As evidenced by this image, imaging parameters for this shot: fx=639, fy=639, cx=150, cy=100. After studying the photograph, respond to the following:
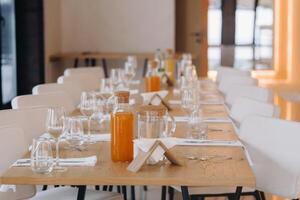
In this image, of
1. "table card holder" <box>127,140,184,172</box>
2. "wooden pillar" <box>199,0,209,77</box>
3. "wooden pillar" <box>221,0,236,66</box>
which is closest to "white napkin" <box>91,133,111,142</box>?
"table card holder" <box>127,140,184,172</box>

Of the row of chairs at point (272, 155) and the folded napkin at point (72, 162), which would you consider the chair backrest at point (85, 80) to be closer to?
the row of chairs at point (272, 155)

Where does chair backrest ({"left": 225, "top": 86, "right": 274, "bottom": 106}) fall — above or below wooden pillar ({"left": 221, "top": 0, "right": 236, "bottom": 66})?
below

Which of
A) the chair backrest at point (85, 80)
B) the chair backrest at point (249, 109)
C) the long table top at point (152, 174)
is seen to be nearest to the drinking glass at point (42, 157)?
the long table top at point (152, 174)

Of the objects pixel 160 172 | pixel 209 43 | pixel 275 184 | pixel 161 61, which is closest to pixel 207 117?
pixel 275 184

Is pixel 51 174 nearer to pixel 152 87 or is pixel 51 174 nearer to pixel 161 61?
pixel 152 87

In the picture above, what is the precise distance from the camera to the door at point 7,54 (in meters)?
7.30

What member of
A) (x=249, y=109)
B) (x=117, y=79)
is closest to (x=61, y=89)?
(x=117, y=79)

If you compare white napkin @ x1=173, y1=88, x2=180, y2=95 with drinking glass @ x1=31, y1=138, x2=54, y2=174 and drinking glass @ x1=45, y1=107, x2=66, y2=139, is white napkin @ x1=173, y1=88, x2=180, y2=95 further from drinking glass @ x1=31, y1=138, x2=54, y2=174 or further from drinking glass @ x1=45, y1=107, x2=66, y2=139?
drinking glass @ x1=31, y1=138, x2=54, y2=174

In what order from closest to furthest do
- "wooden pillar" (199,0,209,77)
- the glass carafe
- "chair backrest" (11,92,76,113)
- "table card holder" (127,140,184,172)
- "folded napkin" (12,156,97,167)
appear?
"table card holder" (127,140,184,172), "folded napkin" (12,156,97,167), the glass carafe, "chair backrest" (11,92,76,113), "wooden pillar" (199,0,209,77)

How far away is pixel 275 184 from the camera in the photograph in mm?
3289

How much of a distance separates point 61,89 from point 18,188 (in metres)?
2.28

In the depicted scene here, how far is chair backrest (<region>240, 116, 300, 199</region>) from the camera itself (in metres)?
3.21

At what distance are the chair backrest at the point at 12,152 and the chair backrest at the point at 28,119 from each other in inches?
12.6

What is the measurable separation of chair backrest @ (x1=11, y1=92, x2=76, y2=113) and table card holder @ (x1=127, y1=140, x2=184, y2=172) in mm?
1633
